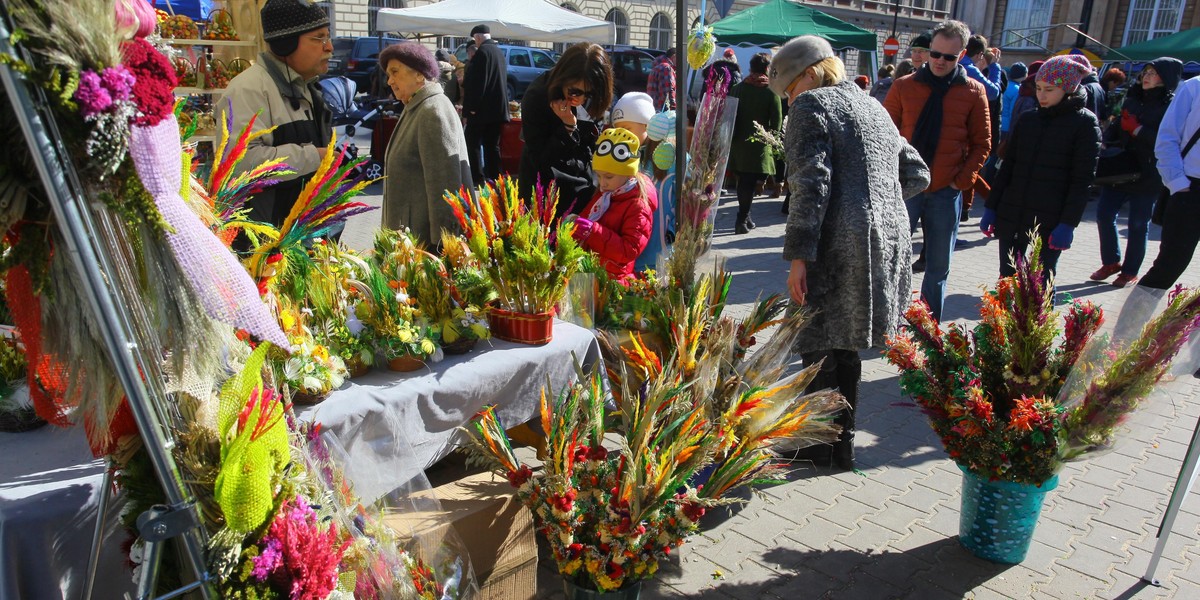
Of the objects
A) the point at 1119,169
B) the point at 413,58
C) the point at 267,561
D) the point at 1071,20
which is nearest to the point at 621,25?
the point at 1071,20

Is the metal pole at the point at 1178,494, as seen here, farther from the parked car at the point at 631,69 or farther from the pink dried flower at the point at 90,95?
the parked car at the point at 631,69

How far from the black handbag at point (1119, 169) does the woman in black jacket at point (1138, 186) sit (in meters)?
0.04

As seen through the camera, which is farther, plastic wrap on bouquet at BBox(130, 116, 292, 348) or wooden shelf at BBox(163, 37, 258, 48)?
wooden shelf at BBox(163, 37, 258, 48)

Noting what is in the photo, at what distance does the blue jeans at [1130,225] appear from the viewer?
6449 mm

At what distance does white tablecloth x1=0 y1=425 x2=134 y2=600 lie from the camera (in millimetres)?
1714

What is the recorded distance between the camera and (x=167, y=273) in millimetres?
1394

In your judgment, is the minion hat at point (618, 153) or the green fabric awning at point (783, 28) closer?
the minion hat at point (618, 153)

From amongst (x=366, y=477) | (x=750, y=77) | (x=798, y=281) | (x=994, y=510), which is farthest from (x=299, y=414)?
(x=750, y=77)

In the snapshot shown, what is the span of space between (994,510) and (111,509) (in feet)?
8.88

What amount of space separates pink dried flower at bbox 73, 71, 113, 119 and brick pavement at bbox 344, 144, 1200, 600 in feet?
6.57

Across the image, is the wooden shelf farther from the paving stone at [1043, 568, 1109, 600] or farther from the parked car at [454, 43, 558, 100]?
the parked car at [454, 43, 558, 100]

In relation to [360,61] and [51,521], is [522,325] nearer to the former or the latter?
[51,521]

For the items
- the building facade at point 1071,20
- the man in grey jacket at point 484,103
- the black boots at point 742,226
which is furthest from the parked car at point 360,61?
the building facade at point 1071,20

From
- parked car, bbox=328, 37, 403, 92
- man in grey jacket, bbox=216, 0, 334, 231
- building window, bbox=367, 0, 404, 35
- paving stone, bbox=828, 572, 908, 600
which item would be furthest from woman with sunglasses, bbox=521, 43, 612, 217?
building window, bbox=367, 0, 404, 35
